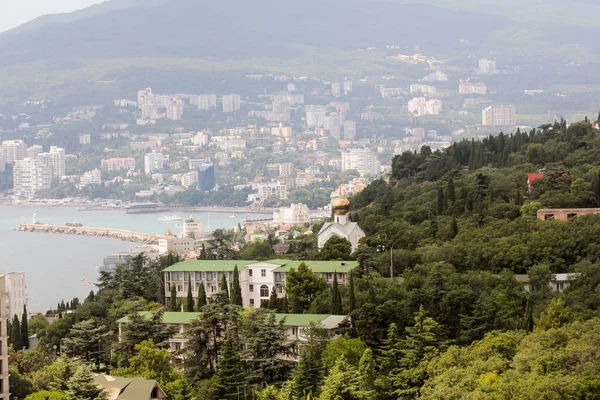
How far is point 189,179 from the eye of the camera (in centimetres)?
9812

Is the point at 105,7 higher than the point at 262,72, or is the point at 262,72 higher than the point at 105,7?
the point at 105,7

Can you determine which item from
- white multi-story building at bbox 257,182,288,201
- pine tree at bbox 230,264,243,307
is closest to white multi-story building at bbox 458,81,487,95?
white multi-story building at bbox 257,182,288,201

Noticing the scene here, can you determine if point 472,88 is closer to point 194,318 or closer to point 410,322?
point 194,318

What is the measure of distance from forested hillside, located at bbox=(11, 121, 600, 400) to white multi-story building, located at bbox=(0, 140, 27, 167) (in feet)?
284

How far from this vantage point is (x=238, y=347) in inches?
667

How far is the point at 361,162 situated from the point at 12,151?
32369 millimetres

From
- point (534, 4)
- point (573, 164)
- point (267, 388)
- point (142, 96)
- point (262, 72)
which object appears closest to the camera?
point (267, 388)

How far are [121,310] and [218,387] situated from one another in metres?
5.14

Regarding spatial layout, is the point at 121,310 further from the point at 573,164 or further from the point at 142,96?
the point at 142,96

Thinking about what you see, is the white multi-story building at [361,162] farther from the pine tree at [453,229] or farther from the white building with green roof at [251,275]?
the white building with green roof at [251,275]

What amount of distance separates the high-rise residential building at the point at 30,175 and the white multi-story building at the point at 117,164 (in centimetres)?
465

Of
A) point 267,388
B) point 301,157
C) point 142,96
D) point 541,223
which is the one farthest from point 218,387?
point 142,96

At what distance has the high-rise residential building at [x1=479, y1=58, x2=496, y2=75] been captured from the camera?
138125 millimetres

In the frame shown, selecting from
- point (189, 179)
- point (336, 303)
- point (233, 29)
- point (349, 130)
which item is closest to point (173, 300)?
point (336, 303)
